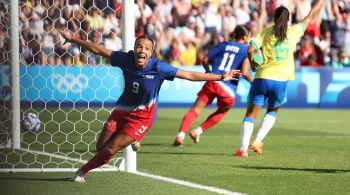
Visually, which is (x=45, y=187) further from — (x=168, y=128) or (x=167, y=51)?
(x=167, y=51)

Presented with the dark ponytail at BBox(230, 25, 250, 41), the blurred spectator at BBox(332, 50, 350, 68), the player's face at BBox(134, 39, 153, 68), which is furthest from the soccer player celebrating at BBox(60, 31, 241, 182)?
the blurred spectator at BBox(332, 50, 350, 68)

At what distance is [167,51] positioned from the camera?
25344mm

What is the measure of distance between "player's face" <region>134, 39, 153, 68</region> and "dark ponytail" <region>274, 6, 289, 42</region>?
318 centimetres

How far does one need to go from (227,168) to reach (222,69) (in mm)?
3255

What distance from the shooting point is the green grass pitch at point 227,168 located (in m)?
9.10

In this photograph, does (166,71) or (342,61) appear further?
(342,61)

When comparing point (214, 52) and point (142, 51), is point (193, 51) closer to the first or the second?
point (214, 52)

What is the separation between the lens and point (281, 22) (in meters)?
12.2

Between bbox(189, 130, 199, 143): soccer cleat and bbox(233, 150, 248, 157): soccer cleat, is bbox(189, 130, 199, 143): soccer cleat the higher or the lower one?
the lower one

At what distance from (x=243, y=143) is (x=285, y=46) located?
138 centimetres

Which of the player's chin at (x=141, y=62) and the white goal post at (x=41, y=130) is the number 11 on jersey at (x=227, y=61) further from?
the player's chin at (x=141, y=62)

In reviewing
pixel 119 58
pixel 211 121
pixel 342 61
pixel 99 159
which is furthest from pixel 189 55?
pixel 99 159

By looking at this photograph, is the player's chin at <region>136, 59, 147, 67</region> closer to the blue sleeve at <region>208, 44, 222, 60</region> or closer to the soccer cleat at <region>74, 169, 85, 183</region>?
the soccer cleat at <region>74, 169, 85, 183</region>

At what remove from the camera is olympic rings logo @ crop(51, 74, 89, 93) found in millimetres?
17891
